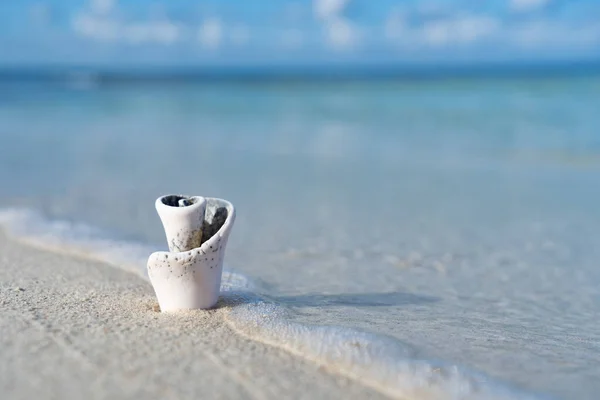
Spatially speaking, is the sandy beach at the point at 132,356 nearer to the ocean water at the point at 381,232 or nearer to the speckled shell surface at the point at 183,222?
the ocean water at the point at 381,232

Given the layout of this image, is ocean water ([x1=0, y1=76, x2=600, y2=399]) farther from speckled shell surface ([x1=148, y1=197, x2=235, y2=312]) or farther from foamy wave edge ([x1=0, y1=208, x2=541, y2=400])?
speckled shell surface ([x1=148, y1=197, x2=235, y2=312])

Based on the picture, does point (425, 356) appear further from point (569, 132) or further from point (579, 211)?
point (569, 132)

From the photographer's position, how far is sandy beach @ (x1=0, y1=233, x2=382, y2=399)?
3.03 metres

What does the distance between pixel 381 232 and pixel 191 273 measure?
3470 millimetres

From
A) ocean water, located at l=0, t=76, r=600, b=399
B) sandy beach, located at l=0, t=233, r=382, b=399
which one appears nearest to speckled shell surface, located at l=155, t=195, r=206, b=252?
sandy beach, located at l=0, t=233, r=382, b=399

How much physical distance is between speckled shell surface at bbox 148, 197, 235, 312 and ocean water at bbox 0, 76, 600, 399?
10.2 inches

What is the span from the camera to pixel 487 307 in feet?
15.9

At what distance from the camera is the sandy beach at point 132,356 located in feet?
9.95

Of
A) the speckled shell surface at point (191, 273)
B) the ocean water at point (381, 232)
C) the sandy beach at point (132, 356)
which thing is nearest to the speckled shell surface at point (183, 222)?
the speckled shell surface at point (191, 273)

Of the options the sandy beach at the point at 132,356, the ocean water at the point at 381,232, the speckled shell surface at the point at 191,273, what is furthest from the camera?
the speckled shell surface at the point at 191,273

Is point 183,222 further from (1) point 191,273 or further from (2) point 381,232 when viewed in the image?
(2) point 381,232

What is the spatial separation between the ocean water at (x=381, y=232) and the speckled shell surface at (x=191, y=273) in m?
0.26

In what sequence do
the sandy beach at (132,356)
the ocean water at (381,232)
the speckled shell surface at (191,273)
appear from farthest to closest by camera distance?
the speckled shell surface at (191,273) → the ocean water at (381,232) → the sandy beach at (132,356)

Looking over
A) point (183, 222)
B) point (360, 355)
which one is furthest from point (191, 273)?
point (360, 355)
